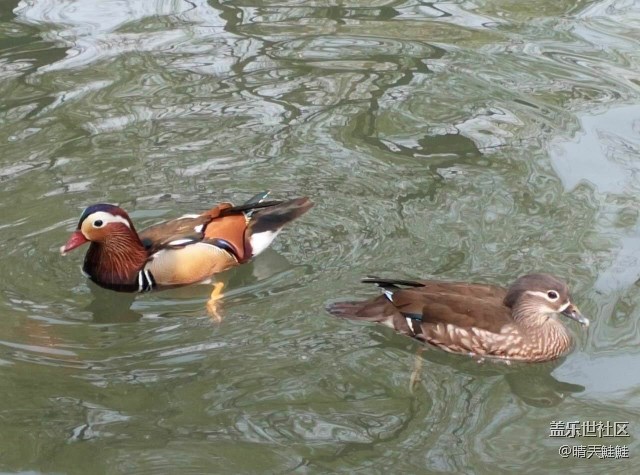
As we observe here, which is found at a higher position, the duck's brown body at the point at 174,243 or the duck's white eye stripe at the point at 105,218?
the duck's white eye stripe at the point at 105,218

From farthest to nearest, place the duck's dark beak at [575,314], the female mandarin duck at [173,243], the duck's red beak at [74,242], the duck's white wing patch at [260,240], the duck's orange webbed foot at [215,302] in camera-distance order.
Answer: the duck's white wing patch at [260,240], the female mandarin duck at [173,243], the duck's red beak at [74,242], the duck's orange webbed foot at [215,302], the duck's dark beak at [575,314]

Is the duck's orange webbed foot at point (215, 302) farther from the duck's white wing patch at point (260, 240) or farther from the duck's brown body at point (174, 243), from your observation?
the duck's white wing patch at point (260, 240)

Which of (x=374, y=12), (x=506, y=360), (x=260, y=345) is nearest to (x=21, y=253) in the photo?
(x=260, y=345)

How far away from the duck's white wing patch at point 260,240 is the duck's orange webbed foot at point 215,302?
0.35 metres

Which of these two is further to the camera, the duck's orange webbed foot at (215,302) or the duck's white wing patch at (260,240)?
the duck's white wing patch at (260,240)

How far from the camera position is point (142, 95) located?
368 inches

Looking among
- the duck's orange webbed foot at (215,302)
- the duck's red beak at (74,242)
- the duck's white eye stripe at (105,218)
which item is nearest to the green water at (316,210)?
the duck's orange webbed foot at (215,302)

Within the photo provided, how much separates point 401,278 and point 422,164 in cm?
163

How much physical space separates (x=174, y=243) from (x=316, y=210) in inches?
40.5

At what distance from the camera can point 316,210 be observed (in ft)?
25.5

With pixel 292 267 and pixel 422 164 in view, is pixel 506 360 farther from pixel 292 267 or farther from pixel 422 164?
pixel 422 164

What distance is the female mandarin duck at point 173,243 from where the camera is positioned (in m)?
7.19

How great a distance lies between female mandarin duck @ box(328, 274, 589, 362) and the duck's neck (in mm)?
1575

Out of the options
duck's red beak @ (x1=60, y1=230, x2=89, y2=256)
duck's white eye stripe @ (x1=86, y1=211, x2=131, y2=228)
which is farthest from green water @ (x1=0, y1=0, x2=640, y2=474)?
duck's white eye stripe @ (x1=86, y1=211, x2=131, y2=228)
